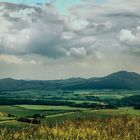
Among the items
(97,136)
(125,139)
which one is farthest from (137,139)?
(97,136)

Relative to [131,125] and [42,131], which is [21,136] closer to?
[42,131]

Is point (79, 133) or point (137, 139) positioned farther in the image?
point (79, 133)

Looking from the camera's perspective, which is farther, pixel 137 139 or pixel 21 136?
pixel 21 136

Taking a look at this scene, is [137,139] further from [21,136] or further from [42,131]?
[42,131]

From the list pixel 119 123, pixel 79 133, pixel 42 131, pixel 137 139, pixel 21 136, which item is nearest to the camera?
pixel 137 139

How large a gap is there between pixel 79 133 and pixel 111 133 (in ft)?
44.9

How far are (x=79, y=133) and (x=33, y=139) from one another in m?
21.1

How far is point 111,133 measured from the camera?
148250 mm

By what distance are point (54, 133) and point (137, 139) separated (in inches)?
1787

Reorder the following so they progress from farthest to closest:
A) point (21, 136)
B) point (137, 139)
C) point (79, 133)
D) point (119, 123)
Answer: point (119, 123) → point (79, 133) → point (21, 136) → point (137, 139)

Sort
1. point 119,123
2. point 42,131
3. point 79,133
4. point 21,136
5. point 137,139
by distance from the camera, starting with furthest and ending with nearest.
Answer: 1. point 119,123
2. point 42,131
3. point 79,133
4. point 21,136
5. point 137,139

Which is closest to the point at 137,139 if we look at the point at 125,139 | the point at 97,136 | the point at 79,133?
the point at 125,139

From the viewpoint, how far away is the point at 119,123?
186750 mm

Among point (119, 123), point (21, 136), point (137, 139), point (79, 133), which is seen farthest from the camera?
point (119, 123)
